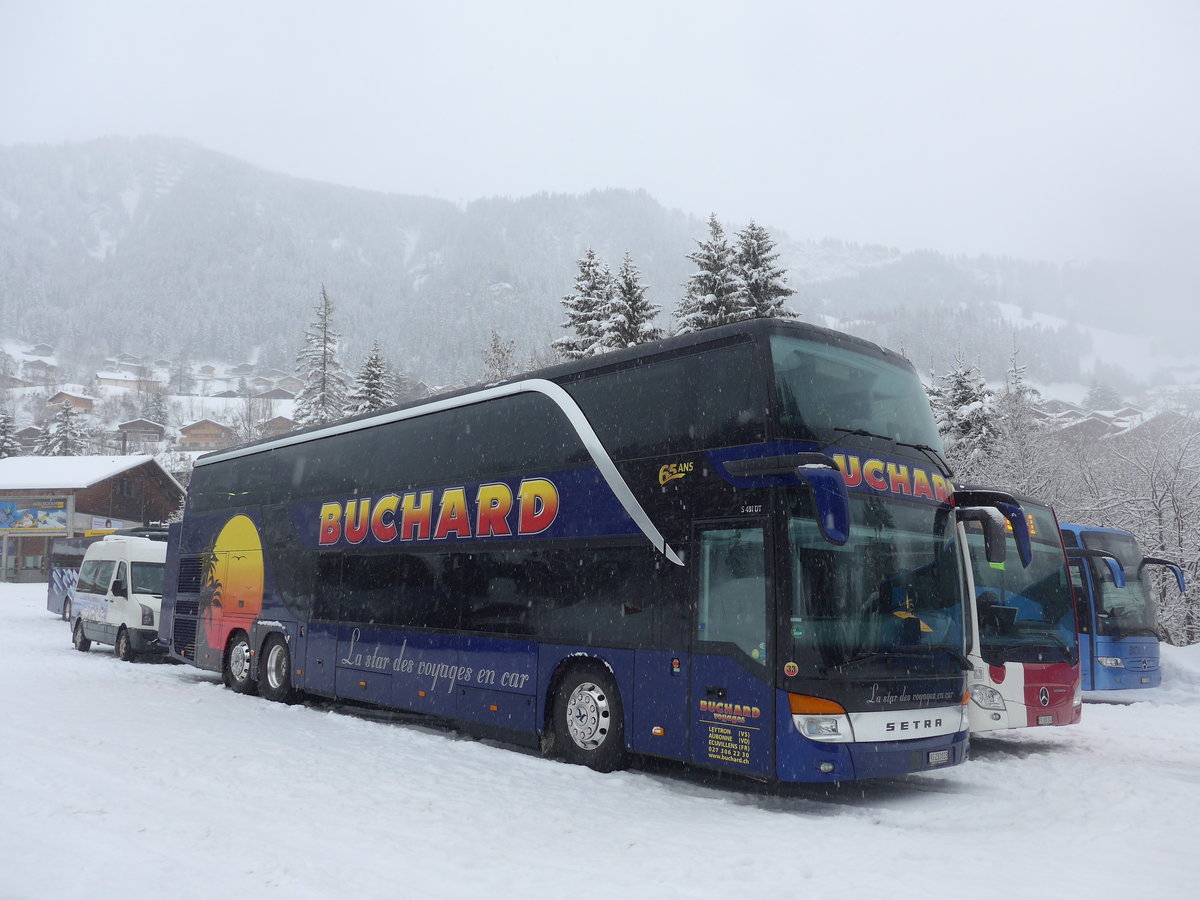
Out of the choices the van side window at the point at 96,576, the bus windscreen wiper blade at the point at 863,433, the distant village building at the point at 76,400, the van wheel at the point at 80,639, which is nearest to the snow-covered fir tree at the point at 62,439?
the van side window at the point at 96,576

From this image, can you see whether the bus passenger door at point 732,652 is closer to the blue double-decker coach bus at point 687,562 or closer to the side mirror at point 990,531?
the blue double-decker coach bus at point 687,562

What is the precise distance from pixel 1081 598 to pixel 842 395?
10.1m

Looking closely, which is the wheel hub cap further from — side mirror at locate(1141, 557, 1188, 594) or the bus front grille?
side mirror at locate(1141, 557, 1188, 594)

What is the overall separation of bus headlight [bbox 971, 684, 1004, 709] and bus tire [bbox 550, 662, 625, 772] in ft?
14.4

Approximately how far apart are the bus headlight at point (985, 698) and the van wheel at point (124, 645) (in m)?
18.3

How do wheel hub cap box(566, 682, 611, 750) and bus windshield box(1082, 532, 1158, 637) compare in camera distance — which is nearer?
wheel hub cap box(566, 682, 611, 750)

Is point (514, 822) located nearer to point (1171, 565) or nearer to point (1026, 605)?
point (1026, 605)

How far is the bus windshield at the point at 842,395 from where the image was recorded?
828cm

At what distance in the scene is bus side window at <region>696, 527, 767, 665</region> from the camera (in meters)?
8.06

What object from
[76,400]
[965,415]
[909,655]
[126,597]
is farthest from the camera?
[76,400]

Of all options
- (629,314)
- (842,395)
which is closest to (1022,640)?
(842,395)

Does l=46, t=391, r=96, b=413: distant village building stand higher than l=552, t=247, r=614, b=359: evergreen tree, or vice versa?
l=46, t=391, r=96, b=413: distant village building

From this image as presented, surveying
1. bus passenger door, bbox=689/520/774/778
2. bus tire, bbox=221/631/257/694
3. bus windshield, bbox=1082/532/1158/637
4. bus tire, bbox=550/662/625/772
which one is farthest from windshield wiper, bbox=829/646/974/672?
bus tire, bbox=221/631/257/694

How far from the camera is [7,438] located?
85750 mm
